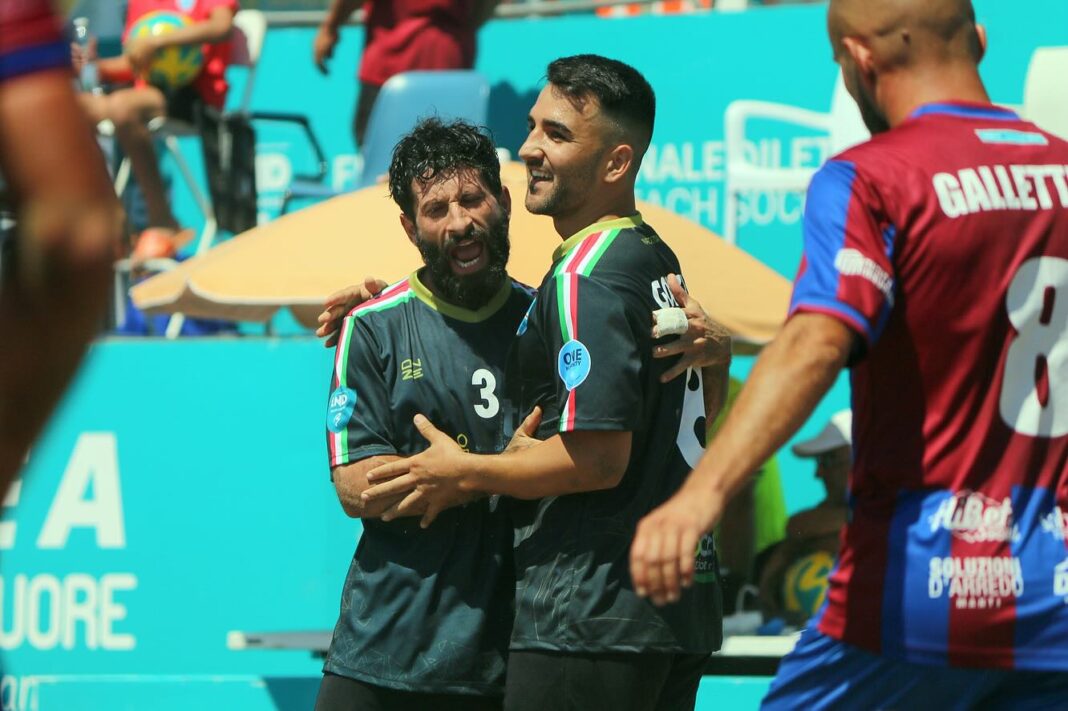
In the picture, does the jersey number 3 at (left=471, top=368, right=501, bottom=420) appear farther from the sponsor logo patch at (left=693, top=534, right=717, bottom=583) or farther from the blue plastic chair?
the blue plastic chair

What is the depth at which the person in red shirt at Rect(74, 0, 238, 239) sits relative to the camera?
932 cm

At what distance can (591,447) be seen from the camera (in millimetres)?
3500

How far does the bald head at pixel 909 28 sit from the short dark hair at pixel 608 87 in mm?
877

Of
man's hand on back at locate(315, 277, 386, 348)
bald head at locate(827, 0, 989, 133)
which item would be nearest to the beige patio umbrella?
man's hand on back at locate(315, 277, 386, 348)

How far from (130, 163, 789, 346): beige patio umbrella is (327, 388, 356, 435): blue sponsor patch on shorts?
1859 mm

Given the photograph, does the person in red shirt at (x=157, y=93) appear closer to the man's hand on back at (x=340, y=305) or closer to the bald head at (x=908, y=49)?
the man's hand on back at (x=340, y=305)

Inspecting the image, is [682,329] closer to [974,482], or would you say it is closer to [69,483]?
[974,482]

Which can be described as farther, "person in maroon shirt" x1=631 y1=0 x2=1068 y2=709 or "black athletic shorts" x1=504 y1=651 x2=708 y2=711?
"black athletic shorts" x1=504 y1=651 x2=708 y2=711

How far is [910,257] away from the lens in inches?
111

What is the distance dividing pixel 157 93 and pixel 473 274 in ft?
20.1

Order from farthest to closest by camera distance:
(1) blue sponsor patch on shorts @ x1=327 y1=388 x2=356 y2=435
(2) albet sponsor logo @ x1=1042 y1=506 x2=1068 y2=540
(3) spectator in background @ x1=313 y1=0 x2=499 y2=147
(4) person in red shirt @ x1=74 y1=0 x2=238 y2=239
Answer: (3) spectator in background @ x1=313 y1=0 x2=499 y2=147 → (4) person in red shirt @ x1=74 y1=0 x2=238 y2=239 → (1) blue sponsor patch on shorts @ x1=327 y1=388 x2=356 y2=435 → (2) albet sponsor logo @ x1=1042 y1=506 x2=1068 y2=540

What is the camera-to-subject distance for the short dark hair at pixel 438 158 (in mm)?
4008

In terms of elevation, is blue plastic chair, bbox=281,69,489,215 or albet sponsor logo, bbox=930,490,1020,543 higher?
blue plastic chair, bbox=281,69,489,215

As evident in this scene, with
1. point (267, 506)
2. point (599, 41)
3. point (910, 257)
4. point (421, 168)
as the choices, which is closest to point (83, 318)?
point (910, 257)
